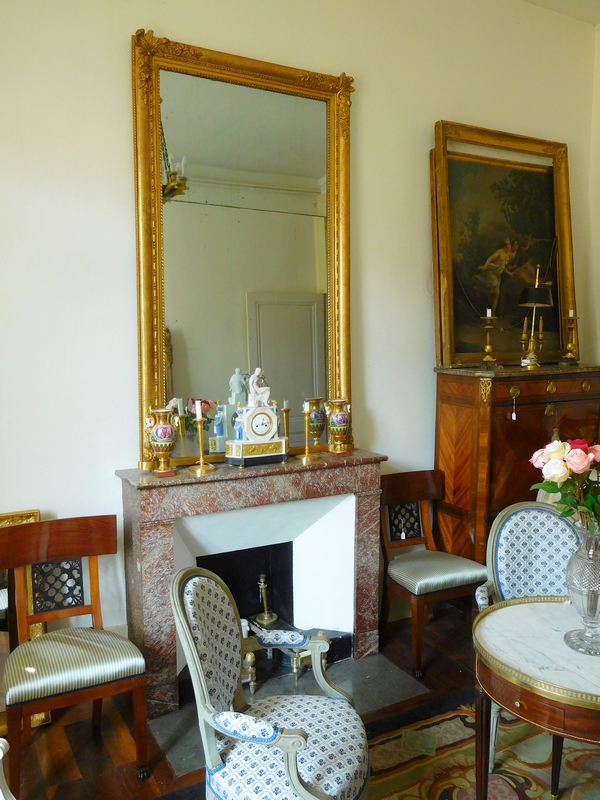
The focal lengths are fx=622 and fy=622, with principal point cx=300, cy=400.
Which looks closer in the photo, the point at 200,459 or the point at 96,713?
the point at 96,713

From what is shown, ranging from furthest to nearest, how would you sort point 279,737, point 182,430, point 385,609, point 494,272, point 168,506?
point 494,272
point 385,609
point 182,430
point 168,506
point 279,737

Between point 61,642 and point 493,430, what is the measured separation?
2.35m

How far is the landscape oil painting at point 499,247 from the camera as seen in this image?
376cm

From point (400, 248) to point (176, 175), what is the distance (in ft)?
4.56

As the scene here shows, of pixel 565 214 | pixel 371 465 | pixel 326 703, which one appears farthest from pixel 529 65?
pixel 326 703

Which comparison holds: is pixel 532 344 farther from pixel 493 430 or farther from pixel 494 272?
pixel 493 430

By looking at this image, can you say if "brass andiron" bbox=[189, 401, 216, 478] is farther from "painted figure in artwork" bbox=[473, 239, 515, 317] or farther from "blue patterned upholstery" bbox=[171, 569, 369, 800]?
"painted figure in artwork" bbox=[473, 239, 515, 317]

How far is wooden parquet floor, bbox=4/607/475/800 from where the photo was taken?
2322mm

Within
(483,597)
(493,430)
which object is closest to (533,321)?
(493,430)

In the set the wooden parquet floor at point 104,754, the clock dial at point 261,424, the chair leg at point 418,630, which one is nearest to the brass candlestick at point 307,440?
the clock dial at point 261,424

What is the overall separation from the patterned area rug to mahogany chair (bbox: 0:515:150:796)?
96cm

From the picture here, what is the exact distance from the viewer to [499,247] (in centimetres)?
390

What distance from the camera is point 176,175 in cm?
294

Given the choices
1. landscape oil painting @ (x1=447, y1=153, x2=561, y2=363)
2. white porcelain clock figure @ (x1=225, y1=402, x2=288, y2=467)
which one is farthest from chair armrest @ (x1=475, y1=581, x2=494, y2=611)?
landscape oil painting @ (x1=447, y1=153, x2=561, y2=363)
